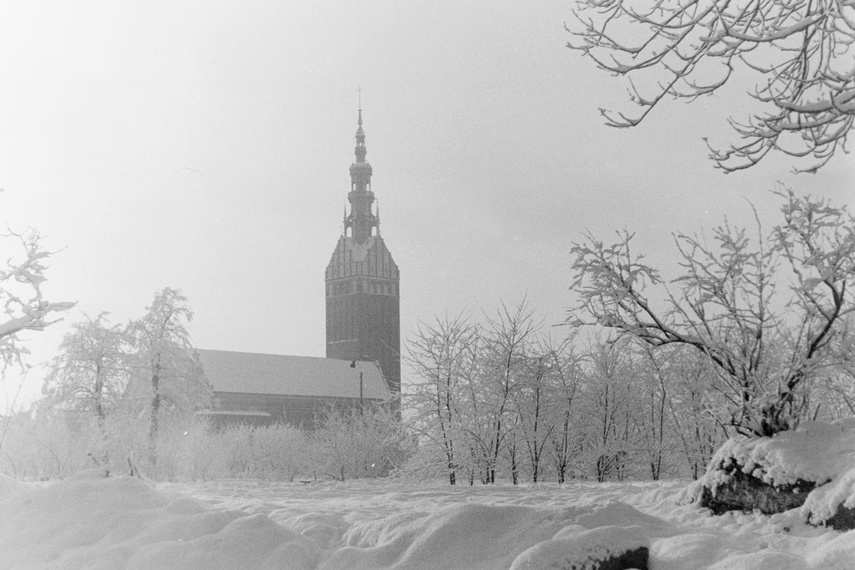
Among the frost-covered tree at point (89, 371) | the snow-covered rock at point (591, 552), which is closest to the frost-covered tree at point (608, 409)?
the frost-covered tree at point (89, 371)

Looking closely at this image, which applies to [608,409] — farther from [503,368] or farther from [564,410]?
[503,368]

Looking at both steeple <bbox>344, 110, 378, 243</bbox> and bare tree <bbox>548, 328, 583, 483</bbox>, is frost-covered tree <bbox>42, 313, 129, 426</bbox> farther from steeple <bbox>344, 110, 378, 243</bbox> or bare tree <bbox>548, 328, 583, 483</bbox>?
steeple <bbox>344, 110, 378, 243</bbox>

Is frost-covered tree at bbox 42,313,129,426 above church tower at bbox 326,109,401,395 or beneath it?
beneath

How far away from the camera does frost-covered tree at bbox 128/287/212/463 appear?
944 inches

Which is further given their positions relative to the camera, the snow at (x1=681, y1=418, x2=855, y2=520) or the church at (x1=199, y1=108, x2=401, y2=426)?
the church at (x1=199, y1=108, x2=401, y2=426)

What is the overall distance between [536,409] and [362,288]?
62598 millimetres

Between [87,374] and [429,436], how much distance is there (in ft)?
33.1

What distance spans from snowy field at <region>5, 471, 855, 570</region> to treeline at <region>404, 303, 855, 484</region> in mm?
12315

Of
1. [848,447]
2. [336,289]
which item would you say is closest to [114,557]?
[848,447]

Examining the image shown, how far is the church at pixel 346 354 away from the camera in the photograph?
196ft

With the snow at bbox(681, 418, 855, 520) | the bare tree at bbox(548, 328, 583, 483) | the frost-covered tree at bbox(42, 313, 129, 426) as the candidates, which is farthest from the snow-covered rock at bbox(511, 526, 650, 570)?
the frost-covered tree at bbox(42, 313, 129, 426)

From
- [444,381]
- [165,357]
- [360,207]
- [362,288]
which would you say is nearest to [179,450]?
[165,357]

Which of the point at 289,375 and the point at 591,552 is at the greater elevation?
the point at 289,375

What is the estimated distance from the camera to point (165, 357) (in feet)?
80.0
